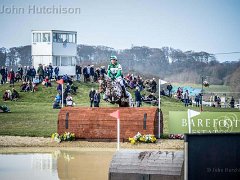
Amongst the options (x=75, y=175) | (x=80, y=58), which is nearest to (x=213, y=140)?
(x=75, y=175)

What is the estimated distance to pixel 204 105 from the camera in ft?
128

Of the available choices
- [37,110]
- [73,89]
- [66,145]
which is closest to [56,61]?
[73,89]

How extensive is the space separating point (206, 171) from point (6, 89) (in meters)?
31.8

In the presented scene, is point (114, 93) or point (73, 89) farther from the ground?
point (114, 93)

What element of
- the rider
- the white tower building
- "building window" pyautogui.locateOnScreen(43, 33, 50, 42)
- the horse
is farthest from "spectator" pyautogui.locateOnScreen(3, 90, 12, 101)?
the horse

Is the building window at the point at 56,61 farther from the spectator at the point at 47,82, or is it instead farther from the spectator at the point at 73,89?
the spectator at the point at 73,89

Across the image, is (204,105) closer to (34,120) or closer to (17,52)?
(34,120)

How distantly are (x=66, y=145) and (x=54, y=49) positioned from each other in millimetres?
27713

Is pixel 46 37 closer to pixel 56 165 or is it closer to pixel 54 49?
pixel 54 49

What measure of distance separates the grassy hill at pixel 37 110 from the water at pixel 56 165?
5.10 metres

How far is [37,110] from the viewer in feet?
104

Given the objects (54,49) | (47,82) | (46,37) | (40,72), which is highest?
(46,37)

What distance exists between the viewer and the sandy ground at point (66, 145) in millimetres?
18359

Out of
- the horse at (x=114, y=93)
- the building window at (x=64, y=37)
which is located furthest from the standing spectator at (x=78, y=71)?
the horse at (x=114, y=93)
